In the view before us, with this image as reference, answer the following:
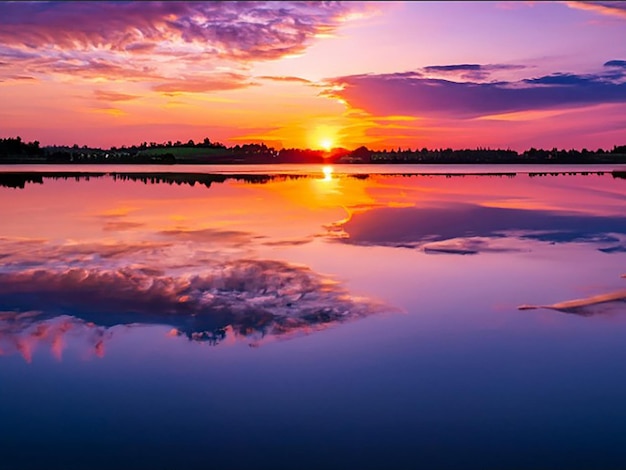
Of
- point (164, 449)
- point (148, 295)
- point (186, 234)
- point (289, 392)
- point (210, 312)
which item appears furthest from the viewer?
point (186, 234)

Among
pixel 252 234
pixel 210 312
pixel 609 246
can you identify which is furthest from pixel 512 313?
pixel 252 234

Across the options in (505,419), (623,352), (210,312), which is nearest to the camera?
(505,419)

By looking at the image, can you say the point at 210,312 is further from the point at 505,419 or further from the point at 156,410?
the point at 505,419

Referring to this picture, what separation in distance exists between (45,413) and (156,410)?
1213 mm

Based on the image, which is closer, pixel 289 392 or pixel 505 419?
pixel 505 419

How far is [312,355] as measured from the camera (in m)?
8.94

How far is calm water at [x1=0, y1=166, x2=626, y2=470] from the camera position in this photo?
6336 millimetres

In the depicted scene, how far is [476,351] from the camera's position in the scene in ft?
29.9

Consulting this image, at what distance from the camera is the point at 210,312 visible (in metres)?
11.0

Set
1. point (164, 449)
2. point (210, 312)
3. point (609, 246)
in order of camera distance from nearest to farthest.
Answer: point (164, 449) < point (210, 312) < point (609, 246)

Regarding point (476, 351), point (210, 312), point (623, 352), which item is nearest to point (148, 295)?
point (210, 312)

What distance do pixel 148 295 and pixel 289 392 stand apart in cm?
549

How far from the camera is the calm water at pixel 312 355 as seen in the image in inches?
249

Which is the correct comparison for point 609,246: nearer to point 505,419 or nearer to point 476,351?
point 476,351
